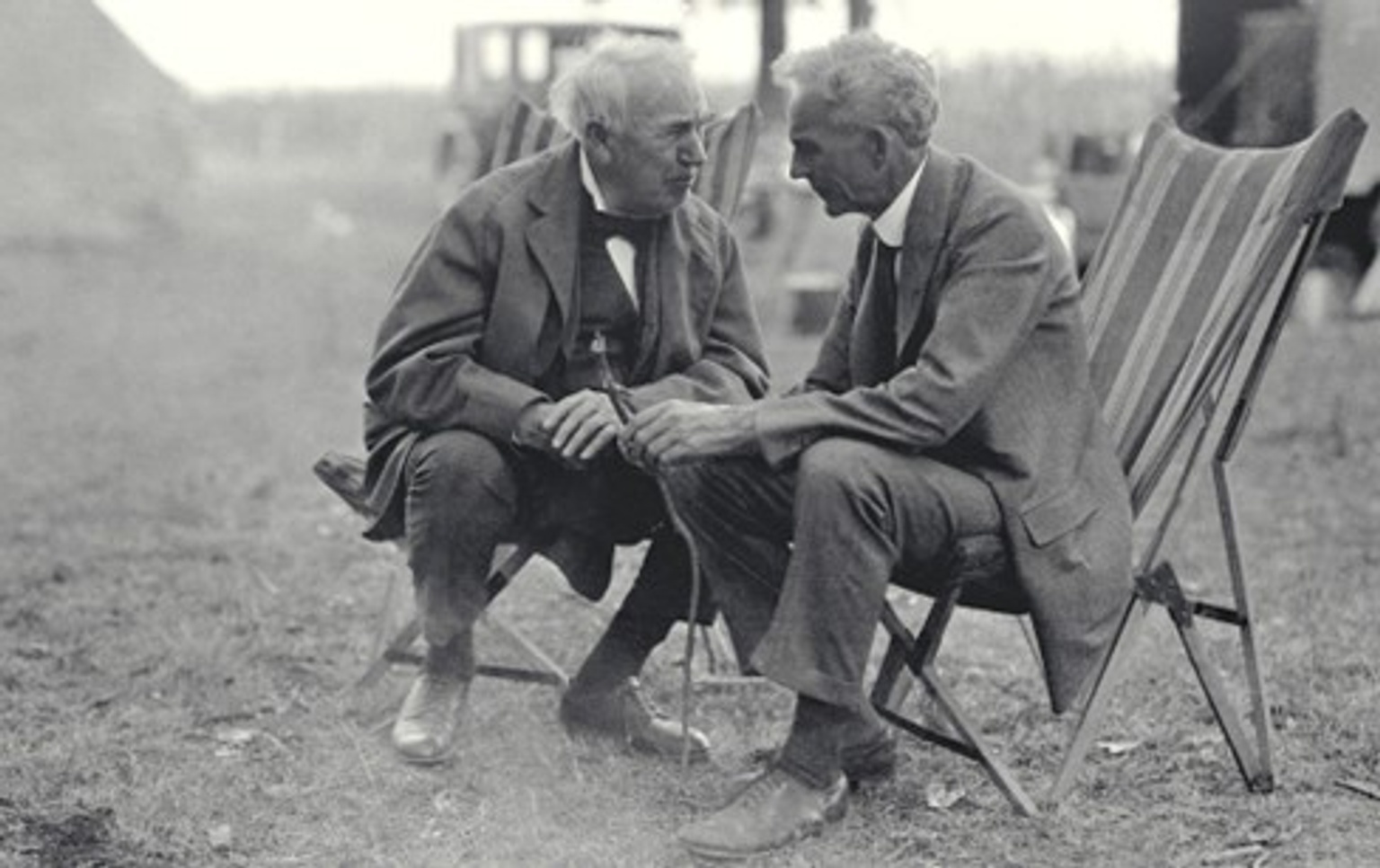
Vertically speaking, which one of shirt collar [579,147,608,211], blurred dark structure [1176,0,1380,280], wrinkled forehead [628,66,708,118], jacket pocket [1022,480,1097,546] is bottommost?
blurred dark structure [1176,0,1380,280]

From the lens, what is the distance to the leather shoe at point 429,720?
4223 millimetres

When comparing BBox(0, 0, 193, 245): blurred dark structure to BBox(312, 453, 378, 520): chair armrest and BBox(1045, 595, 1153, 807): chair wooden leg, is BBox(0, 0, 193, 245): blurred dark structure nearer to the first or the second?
BBox(312, 453, 378, 520): chair armrest

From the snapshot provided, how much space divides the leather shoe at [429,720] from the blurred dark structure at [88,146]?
9.16 metres

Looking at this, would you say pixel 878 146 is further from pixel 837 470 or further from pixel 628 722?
pixel 628 722

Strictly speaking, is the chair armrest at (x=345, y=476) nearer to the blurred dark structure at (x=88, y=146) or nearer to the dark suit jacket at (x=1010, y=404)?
the dark suit jacket at (x=1010, y=404)

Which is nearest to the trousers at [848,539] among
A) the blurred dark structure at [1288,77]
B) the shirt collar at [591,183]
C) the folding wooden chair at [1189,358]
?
the folding wooden chair at [1189,358]

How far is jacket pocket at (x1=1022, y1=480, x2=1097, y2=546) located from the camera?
12.0 feet

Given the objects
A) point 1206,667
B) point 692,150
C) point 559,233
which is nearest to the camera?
point 1206,667

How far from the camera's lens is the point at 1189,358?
3.77 m

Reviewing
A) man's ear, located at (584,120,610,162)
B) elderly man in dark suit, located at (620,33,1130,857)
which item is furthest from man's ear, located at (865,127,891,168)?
man's ear, located at (584,120,610,162)

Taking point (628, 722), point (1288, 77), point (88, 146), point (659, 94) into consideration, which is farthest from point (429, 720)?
point (88, 146)

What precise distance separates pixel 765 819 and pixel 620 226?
135 cm

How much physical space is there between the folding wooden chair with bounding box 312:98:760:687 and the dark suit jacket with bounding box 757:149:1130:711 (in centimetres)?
97

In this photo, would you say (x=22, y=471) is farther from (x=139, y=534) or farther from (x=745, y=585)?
(x=745, y=585)
